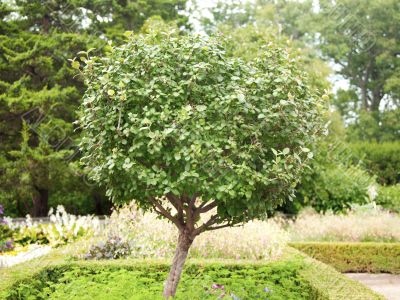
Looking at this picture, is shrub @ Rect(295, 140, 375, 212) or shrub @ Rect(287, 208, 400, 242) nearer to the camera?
shrub @ Rect(287, 208, 400, 242)

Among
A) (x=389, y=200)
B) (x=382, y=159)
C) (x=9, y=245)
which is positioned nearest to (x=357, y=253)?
(x=389, y=200)

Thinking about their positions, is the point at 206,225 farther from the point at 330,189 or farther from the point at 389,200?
the point at 389,200

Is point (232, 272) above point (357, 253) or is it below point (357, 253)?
above

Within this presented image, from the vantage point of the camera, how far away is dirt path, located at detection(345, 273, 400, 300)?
24.8ft

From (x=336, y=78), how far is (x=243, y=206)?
2714 cm

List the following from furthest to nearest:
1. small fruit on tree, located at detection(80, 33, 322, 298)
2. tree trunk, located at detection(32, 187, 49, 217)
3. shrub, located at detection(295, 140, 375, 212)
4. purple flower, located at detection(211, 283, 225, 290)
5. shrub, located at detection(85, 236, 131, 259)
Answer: tree trunk, located at detection(32, 187, 49, 217), shrub, located at detection(295, 140, 375, 212), shrub, located at detection(85, 236, 131, 259), purple flower, located at detection(211, 283, 225, 290), small fruit on tree, located at detection(80, 33, 322, 298)

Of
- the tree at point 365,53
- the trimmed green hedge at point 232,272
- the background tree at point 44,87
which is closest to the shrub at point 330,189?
the background tree at point 44,87

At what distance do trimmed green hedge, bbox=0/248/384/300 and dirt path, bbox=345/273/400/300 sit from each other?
1783 mm

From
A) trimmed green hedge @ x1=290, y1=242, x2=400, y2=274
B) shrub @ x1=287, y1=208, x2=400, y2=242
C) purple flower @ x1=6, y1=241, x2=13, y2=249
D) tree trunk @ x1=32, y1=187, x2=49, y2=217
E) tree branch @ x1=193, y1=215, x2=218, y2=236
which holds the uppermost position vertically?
tree trunk @ x1=32, y1=187, x2=49, y2=217

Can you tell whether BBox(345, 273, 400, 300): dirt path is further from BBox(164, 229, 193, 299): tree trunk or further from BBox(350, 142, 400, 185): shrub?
BBox(350, 142, 400, 185): shrub

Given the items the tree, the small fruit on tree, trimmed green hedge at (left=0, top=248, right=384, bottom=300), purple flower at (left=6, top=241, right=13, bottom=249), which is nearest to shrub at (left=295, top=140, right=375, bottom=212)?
trimmed green hedge at (left=0, top=248, right=384, bottom=300)

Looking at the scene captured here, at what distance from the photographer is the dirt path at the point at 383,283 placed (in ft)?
24.8

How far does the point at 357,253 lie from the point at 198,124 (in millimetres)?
6635

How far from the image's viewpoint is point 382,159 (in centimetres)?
2152
